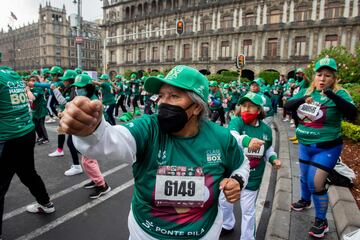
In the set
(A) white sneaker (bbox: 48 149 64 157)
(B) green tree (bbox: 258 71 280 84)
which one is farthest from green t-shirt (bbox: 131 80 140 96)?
(B) green tree (bbox: 258 71 280 84)

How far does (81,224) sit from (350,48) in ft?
111

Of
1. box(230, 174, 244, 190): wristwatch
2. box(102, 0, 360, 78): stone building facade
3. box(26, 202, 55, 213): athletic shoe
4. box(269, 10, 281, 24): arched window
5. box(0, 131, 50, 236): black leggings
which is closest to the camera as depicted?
box(230, 174, 244, 190): wristwatch

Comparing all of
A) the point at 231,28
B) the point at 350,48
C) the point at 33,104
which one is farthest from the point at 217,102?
the point at 231,28

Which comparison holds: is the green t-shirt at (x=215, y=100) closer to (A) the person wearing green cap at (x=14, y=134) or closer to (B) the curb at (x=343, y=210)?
(B) the curb at (x=343, y=210)

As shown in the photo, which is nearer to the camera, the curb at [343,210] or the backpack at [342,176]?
the curb at [343,210]

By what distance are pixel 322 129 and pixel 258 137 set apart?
2.72 ft

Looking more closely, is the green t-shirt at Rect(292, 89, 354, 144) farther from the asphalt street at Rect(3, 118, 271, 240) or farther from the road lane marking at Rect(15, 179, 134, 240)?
the road lane marking at Rect(15, 179, 134, 240)

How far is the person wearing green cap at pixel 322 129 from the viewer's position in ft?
10.8

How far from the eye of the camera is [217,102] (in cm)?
1023

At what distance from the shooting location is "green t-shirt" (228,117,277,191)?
3.18 m

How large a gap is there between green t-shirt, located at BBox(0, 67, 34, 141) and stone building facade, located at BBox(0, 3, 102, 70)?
251 feet

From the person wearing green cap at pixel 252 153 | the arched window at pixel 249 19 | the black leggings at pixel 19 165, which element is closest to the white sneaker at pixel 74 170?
the black leggings at pixel 19 165

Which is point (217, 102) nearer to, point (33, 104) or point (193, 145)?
point (33, 104)

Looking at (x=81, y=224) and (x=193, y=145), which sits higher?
(x=193, y=145)
